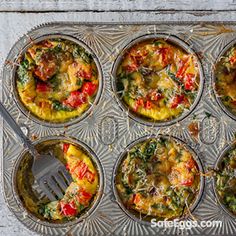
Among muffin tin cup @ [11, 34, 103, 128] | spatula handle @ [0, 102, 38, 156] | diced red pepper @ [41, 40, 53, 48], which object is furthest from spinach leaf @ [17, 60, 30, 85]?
spatula handle @ [0, 102, 38, 156]

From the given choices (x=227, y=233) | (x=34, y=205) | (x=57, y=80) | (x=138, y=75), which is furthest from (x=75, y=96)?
(x=227, y=233)

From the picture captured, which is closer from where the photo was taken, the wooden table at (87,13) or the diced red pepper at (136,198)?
the diced red pepper at (136,198)

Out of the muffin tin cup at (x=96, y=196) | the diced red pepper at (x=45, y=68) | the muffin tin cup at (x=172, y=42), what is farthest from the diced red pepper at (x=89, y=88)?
the muffin tin cup at (x=96, y=196)

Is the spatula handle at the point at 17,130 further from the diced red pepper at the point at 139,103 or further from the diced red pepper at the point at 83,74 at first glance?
the diced red pepper at the point at 139,103

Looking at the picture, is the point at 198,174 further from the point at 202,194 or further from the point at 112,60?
the point at 112,60

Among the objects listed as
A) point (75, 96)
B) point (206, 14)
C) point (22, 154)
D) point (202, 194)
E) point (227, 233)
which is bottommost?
point (227, 233)

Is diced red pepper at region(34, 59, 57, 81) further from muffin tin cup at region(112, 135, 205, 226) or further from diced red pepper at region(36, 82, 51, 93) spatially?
muffin tin cup at region(112, 135, 205, 226)

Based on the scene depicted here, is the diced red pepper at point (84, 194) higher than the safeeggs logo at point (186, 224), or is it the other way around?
the diced red pepper at point (84, 194)
